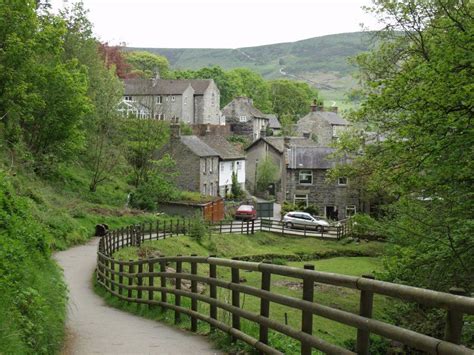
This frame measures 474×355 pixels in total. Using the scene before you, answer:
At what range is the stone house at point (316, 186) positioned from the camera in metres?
59.1

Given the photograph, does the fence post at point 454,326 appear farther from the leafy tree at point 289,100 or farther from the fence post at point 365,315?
the leafy tree at point 289,100

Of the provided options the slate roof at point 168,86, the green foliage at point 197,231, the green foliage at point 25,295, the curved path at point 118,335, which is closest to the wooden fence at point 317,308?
the curved path at point 118,335

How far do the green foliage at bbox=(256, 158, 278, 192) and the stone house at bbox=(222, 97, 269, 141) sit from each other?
99.3ft

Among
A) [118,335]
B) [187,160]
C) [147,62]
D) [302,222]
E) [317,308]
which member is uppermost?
[147,62]

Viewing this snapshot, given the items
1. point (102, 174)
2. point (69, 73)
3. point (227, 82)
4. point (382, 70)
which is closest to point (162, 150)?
point (102, 174)

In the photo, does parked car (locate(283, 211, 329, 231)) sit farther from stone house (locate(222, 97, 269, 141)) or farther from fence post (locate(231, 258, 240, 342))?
stone house (locate(222, 97, 269, 141))

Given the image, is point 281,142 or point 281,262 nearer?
point 281,262

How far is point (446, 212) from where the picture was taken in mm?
14648

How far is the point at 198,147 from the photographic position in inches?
2333

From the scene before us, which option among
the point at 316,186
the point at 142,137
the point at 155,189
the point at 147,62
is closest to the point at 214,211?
the point at 155,189

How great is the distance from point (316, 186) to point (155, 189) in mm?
18284

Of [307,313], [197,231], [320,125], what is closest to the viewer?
[307,313]

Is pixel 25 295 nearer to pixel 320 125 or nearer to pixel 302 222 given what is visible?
pixel 302 222

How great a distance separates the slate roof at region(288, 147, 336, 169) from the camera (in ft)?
197
